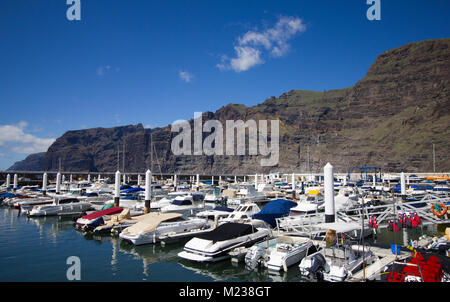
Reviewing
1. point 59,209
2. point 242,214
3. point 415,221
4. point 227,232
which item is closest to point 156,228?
point 227,232

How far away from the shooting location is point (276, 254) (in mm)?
16234

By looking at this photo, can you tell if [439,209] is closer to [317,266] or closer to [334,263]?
Result: [334,263]

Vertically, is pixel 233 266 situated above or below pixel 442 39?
below

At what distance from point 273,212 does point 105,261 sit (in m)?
14.4

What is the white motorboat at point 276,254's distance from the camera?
15.8 m

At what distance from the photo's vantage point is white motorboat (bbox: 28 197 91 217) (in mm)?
37031

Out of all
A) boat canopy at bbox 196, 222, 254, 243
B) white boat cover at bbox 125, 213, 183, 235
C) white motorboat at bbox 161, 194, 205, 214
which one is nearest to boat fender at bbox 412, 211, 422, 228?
boat canopy at bbox 196, 222, 254, 243

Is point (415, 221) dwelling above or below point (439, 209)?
below

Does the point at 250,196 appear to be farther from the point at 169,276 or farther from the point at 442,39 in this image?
the point at 442,39

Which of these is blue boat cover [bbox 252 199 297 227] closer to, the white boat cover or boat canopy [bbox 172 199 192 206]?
the white boat cover

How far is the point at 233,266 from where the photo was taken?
1723 centimetres
